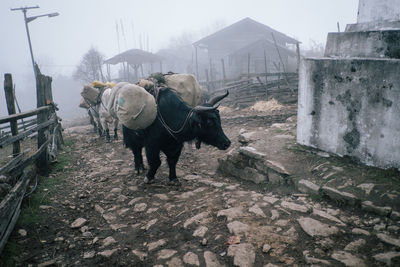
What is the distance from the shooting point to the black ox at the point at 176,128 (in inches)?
155

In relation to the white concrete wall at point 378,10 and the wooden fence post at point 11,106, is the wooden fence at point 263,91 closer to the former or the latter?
the white concrete wall at point 378,10

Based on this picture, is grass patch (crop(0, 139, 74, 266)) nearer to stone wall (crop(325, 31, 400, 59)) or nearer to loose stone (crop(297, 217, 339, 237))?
loose stone (crop(297, 217, 339, 237))

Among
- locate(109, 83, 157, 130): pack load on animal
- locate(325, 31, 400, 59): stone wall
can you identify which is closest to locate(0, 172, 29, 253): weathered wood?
locate(109, 83, 157, 130): pack load on animal

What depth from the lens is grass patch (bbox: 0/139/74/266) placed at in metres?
Answer: 2.80

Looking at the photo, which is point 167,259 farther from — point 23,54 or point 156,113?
point 23,54

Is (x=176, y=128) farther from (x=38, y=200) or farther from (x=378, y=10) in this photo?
(x=378, y=10)

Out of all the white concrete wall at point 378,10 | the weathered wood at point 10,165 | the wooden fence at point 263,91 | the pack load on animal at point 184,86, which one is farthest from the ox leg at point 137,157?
the wooden fence at point 263,91

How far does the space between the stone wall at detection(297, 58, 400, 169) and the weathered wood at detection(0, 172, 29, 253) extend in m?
4.22

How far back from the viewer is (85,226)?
347 cm

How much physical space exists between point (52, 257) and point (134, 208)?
1210mm

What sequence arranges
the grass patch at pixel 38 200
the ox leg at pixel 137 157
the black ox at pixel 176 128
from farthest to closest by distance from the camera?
the ox leg at pixel 137 157, the black ox at pixel 176 128, the grass patch at pixel 38 200

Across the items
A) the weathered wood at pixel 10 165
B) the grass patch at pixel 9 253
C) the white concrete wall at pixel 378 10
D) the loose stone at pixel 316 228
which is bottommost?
the grass patch at pixel 9 253

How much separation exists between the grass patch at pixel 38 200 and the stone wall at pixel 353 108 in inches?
164

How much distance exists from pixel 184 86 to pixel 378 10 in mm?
3394
